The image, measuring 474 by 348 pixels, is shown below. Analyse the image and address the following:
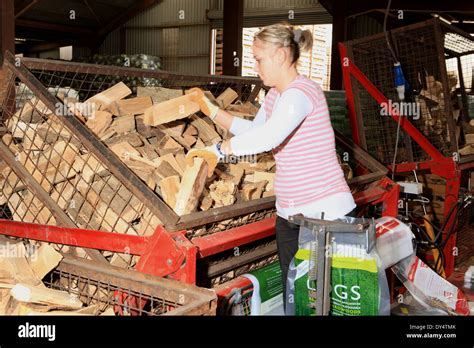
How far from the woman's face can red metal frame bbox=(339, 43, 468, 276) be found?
276 centimetres

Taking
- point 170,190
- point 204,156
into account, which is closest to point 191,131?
point 170,190

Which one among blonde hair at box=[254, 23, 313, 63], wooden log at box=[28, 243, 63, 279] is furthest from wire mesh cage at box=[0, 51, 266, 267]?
blonde hair at box=[254, 23, 313, 63]

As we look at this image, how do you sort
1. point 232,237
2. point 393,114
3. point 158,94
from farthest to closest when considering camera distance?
point 393,114 < point 158,94 < point 232,237

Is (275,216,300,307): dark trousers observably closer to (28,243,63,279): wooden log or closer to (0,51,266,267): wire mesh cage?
(0,51,266,267): wire mesh cage

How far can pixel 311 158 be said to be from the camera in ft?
7.31

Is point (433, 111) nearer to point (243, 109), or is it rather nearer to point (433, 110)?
point (433, 110)

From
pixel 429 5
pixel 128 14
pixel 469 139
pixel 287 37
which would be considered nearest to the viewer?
pixel 287 37

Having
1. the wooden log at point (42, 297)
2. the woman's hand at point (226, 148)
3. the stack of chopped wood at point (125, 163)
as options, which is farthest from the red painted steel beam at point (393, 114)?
the wooden log at point (42, 297)

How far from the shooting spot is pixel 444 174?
460 cm

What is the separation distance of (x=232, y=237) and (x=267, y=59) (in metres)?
0.79

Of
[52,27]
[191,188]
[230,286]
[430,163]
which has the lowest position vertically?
[230,286]

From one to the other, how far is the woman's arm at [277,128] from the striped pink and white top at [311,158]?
0.39 feet

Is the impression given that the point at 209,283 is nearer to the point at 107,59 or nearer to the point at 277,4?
the point at 107,59
